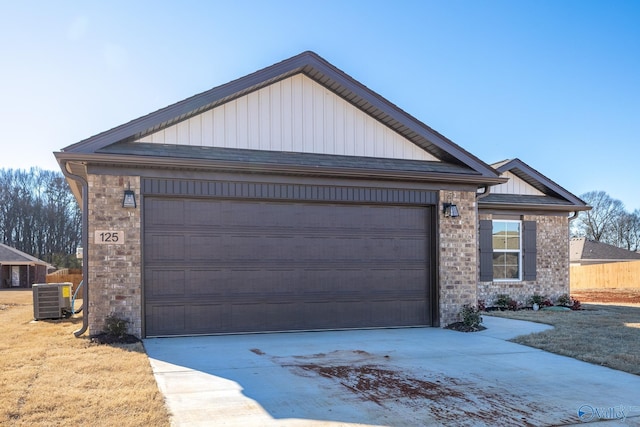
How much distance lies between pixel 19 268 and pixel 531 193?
4086cm

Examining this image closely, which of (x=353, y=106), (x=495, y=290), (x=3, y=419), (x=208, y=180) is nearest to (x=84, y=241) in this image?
(x=208, y=180)

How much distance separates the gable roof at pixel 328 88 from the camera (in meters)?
9.59

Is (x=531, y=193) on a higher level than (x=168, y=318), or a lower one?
higher

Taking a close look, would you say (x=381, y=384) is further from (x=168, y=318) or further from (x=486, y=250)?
(x=486, y=250)

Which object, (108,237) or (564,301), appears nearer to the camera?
(108,237)

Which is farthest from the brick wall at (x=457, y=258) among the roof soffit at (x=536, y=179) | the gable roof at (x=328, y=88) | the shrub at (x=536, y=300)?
the shrub at (x=536, y=300)

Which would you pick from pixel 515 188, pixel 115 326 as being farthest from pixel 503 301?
pixel 115 326

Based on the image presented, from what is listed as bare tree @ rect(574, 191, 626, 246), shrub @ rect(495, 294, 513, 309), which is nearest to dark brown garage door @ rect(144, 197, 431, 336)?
shrub @ rect(495, 294, 513, 309)

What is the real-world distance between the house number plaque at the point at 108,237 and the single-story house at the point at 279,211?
33 millimetres

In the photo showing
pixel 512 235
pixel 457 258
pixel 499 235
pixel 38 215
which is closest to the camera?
pixel 457 258

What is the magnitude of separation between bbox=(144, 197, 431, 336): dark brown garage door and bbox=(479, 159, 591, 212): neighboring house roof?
17.3ft

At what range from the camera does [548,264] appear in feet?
53.7

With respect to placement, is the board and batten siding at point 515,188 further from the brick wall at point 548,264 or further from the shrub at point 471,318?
the shrub at point 471,318
